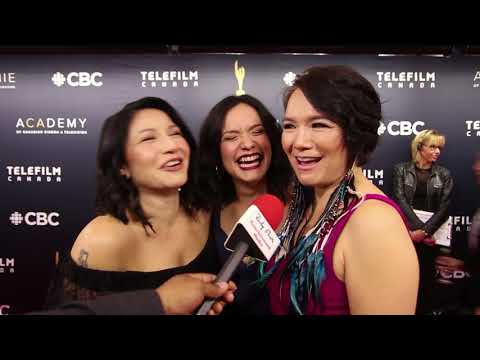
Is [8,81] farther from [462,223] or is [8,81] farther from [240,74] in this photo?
[462,223]

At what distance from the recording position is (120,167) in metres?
3.34

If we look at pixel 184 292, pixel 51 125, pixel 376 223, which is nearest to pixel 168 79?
pixel 51 125

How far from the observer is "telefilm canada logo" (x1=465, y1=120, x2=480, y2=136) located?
11.2 feet

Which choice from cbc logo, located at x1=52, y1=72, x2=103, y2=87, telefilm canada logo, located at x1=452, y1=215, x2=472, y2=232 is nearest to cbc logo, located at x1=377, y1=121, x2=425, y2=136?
telefilm canada logo, located at x1=452, y1=215, x2=472, y2=232

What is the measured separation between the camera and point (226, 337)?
354 centimetres

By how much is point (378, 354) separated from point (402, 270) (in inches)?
35.9

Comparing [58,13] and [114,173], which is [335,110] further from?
[58,13]

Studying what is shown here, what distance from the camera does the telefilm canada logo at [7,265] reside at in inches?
139

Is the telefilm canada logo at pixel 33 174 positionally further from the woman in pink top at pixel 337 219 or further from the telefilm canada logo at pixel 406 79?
the telefilm canada logo at pixel 406 79

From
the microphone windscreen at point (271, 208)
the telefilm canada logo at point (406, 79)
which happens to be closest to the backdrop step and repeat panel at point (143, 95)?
the telefilm canada logo at point (406, 79)

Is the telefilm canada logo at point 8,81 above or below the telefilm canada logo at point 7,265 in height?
above

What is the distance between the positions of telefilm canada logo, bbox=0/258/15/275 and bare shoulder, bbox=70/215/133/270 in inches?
18.5

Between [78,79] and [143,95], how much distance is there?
Result: 460 millimetres

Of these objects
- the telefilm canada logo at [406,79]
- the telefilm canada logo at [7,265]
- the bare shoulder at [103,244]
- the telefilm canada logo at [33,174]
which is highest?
the telefilm canada logo at [406,79]
